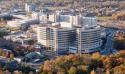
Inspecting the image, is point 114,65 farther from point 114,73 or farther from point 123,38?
point 123,38

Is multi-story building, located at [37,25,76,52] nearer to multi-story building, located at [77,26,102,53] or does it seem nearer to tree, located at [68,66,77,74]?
multi-story building, located at [77,26,102,53]

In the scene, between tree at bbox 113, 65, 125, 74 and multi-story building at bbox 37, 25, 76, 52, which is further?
multi-story building at bbox 37, 25, 76, 52

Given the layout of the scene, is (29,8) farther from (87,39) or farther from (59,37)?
(87,39)

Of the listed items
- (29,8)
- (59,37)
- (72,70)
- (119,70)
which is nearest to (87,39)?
(59,37)

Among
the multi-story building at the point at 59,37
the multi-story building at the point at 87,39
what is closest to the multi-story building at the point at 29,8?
the multi-story building at the point at 59,37

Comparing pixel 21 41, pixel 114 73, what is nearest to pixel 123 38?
pixel 21 41

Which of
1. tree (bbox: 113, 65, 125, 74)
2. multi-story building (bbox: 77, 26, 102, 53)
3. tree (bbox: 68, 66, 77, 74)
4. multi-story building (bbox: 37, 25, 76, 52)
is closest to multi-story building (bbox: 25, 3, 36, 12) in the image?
multi-story building (bbox: 37, 25, 76, 52)

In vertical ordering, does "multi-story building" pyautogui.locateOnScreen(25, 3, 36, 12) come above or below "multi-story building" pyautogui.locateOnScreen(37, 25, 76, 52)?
below

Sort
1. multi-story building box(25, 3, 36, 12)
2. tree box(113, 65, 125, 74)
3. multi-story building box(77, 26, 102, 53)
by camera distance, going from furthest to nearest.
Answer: multi-story building box(25, 3, 36, 12) → multi-story building box(77, 26, 102, 53) → tree box(113, 65, 125, 74)
